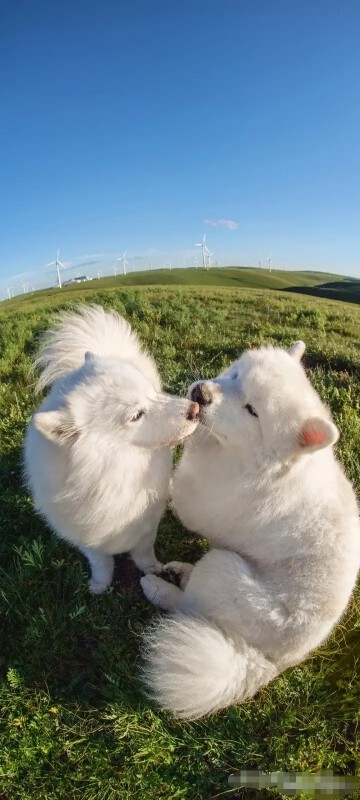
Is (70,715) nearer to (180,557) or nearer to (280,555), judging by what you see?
(180,557)

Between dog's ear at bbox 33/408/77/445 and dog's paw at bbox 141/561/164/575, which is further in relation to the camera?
dog's paw at bbox 141/561/164/575

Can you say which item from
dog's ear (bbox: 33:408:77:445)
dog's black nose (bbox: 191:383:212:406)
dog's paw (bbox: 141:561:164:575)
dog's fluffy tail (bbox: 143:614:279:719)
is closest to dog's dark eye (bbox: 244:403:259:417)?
dog's black nose (bbox: 191:383:212:406)

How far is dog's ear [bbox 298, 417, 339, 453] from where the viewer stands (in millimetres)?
2746

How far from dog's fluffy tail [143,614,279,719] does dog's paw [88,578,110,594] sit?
958 millimetres

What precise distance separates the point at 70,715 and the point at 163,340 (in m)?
5.77

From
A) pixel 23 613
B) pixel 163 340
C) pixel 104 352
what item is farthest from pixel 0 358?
pixel 23 613

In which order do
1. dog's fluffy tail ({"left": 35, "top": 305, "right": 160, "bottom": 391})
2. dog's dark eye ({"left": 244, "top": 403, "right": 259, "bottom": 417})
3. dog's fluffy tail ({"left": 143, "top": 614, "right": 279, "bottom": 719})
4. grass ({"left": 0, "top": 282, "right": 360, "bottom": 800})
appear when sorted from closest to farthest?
dog's fluffy tail ({"left": 143, "top": 614, "right": 279, "bottom": 719}), grass ({"left": 0, "top": 282, "right": 360, "bottom": 800}), dog's dark eye ({"left": 244, "top": 403, "right": 259, "bottom": 417}), dog's fluffy tail ({"left": 35, "top": 305, "right": 160, "bottom": 391})

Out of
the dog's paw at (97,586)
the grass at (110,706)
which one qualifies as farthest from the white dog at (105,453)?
the grass at (110,706)

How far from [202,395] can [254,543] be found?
1.05m

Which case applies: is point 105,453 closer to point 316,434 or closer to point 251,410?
point 251,410

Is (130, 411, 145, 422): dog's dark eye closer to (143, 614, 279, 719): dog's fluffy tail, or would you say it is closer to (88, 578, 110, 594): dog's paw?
(143, 614, 279, 719): dog's fluffy tail

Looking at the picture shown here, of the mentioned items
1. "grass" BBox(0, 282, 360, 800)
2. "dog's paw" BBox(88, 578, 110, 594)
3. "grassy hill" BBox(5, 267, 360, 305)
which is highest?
"grassy hill" BBox(5, 267, 360, 305)

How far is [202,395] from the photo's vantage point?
329 centimetres

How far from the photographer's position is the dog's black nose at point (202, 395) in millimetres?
3264
